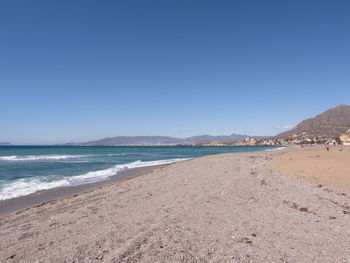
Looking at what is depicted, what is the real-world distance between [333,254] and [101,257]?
4437mm

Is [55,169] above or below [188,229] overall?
below

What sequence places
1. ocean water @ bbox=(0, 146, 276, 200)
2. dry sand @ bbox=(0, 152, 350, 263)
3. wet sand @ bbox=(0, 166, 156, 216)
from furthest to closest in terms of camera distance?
ocean water @ bbox=(0, 146, 276, 200)
wet sand @ bbox=(0, 166, 156, 216)
dry sand @ bbox=(0, 152, 350, 263)

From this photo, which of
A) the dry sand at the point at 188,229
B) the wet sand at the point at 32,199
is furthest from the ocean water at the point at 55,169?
the dry sand at the point at 188,229

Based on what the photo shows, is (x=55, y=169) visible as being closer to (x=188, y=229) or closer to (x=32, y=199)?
(x=32, y=199)

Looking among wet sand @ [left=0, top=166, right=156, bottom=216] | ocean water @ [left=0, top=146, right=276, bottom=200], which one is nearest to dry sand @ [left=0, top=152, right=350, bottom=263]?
wet sand @ [left=0, top=166, right=156, bottom=216]

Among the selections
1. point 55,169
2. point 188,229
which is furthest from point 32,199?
point 55,169

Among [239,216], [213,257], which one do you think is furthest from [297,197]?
[213,257]

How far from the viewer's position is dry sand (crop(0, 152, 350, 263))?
4230mm

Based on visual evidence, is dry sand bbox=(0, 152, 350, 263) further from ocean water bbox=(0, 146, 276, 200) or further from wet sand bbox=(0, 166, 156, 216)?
ocean water bbox=(0, 146, 276, 200)

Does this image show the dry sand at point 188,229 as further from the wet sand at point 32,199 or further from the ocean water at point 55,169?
the ocean water at point 55,169

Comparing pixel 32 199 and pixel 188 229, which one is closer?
pixel 188 229

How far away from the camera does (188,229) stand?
5.47m

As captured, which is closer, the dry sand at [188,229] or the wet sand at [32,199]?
the dry sand at [188,229]

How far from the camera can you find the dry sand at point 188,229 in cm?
423
